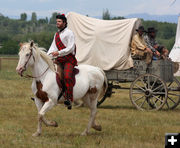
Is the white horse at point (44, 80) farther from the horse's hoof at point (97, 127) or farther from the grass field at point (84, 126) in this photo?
the grass field at point (84, 126)

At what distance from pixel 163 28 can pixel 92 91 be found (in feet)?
451

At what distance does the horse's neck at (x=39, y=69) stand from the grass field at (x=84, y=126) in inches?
43.6

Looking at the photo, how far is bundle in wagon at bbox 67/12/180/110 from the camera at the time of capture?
474 inches

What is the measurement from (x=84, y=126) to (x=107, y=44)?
3.74 metres

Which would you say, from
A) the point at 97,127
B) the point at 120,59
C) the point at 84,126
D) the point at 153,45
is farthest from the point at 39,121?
the point at 153,45

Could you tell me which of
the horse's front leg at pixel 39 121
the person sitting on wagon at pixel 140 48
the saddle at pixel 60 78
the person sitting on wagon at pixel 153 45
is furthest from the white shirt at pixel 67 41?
the person sitting on wagon at pixel 153 45

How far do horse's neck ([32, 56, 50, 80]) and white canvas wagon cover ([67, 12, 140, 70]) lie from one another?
14.7 feet

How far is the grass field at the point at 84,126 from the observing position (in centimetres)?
737

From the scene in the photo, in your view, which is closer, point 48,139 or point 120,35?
point 48,139

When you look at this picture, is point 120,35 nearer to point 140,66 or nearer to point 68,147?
point 140,66

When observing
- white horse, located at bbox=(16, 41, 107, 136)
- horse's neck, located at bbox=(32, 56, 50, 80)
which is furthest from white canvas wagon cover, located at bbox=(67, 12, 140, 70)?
horse's neck, located at bbox=(32, 56, 50, 80)

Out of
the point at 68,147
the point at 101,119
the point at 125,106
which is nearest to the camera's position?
the point at 68,147

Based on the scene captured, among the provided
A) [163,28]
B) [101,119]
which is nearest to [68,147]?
[101,119]

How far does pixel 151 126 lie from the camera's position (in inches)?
374
